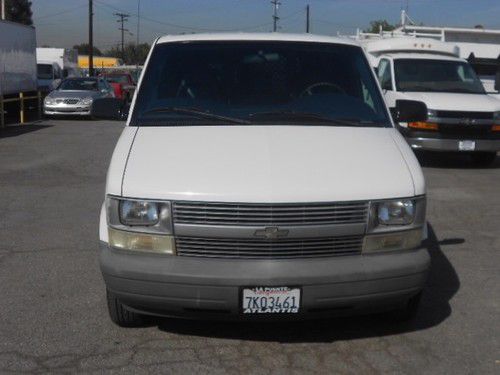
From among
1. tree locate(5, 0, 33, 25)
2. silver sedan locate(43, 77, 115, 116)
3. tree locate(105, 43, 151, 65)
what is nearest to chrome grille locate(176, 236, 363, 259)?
silver sedan locate(43, 77, 115, 116)

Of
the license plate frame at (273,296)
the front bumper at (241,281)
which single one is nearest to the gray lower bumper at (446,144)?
the front bumper at (241,281)

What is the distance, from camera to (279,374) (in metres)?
4.10

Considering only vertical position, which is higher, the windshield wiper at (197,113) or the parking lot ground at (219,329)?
the windshield wiper at (197,113)

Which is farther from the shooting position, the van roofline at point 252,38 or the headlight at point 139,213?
the van roofline at point 252,38

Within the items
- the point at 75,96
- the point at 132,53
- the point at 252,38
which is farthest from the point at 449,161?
the point at 132,53

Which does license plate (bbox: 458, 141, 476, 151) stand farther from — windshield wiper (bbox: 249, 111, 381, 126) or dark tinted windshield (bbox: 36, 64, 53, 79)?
dark tinted windshield (bbox: 36, 64, 53, 79)

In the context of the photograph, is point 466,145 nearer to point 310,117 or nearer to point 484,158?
point 484,158

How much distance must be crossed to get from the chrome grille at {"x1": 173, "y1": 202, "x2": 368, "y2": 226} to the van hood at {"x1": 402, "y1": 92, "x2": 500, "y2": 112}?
8.50m

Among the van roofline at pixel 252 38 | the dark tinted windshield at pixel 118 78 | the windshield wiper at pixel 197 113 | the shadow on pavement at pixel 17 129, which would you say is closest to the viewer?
the windshield wiper at pixel 197 113

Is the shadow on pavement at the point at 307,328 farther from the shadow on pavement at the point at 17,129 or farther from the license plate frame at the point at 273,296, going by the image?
the shadow on pavement at the point at 17,129

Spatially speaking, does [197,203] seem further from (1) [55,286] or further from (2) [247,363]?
(1) [55,286]

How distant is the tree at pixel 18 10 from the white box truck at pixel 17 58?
5462 cm

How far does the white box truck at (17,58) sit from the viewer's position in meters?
20.8

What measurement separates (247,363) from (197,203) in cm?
100
